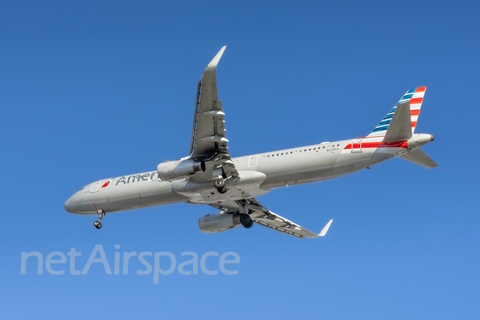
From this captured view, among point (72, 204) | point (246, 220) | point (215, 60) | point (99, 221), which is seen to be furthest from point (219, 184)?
point (72, 204)

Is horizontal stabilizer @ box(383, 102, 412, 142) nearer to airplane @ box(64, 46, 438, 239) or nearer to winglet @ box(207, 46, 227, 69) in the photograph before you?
airplane @ box(64, 46, 438, 239)

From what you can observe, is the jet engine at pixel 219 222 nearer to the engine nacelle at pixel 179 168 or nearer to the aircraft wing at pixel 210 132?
the aircraft wing at pixel 210 132

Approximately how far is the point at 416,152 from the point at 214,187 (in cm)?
1191

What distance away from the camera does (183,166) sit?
38406 millimetres

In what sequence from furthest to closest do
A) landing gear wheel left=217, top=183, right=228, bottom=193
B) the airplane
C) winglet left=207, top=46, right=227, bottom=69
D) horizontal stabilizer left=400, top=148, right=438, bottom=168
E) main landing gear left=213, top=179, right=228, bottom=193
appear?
landing gear wheel left=217, top=183, right=228, bottom=193 → main landing gear left=213, top=179, right=228, bottom=193 → horizontal stabilizer left=400, top=148, right=438, bottom=168 → the airplane → winglet left=207, top=46, right=227, bottom=69

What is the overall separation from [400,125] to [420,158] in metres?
2.61

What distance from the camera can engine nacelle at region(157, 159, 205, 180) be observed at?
1508 inches

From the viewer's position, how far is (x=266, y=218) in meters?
48.6

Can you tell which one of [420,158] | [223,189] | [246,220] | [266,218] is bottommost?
[420,158]

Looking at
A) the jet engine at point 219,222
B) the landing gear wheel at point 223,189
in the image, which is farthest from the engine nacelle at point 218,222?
the landing gear wheel at point 223,189

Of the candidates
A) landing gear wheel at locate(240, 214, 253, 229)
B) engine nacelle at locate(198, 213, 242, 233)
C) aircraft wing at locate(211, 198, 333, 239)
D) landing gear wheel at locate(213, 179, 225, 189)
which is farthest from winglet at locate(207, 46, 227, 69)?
engine nacelle at locate(198, 213, 242, 233)

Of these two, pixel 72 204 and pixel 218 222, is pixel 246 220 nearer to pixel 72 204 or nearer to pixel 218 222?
pixel 218 222

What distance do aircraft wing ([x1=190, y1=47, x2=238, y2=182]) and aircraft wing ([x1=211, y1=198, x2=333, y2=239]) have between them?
4.85 metres

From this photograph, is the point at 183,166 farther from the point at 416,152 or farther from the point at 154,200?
the point at 416,152
